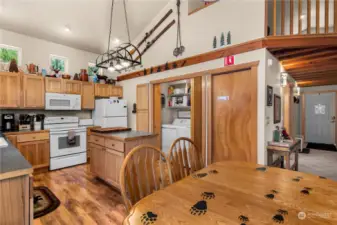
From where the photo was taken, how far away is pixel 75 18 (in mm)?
3760

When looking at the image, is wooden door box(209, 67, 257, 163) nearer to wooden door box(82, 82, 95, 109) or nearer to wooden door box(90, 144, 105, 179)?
wooden door box(90, 144, 105, 179)

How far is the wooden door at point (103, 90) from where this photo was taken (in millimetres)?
4784

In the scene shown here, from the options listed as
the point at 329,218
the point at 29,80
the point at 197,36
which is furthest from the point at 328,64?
the point at 29,80

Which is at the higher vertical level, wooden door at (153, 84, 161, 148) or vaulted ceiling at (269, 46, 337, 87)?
vaulted ceiling at (269, 46, 337, 87)

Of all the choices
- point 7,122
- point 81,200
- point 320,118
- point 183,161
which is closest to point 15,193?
point 183,161

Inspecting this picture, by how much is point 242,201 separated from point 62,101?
4.29m

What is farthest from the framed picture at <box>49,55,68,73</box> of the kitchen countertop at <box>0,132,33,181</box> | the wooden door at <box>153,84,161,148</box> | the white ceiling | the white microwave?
the kitchen countertop at <box>0,132,33,181</box>

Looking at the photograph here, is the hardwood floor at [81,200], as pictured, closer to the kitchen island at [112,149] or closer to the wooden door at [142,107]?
the kitchen island at [112,149]

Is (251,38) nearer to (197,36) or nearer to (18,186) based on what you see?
(197,36)

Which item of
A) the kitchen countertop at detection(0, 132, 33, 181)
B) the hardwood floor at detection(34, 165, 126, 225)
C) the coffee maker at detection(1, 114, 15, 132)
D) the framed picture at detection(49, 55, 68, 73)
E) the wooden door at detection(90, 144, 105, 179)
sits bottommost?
the hardwood floor at detection(34, 165, 126, 225)

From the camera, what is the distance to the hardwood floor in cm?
208

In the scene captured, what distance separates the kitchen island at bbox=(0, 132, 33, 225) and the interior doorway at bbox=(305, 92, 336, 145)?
8637 millimetres

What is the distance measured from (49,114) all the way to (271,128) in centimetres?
482

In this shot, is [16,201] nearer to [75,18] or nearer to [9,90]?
[9,90]
